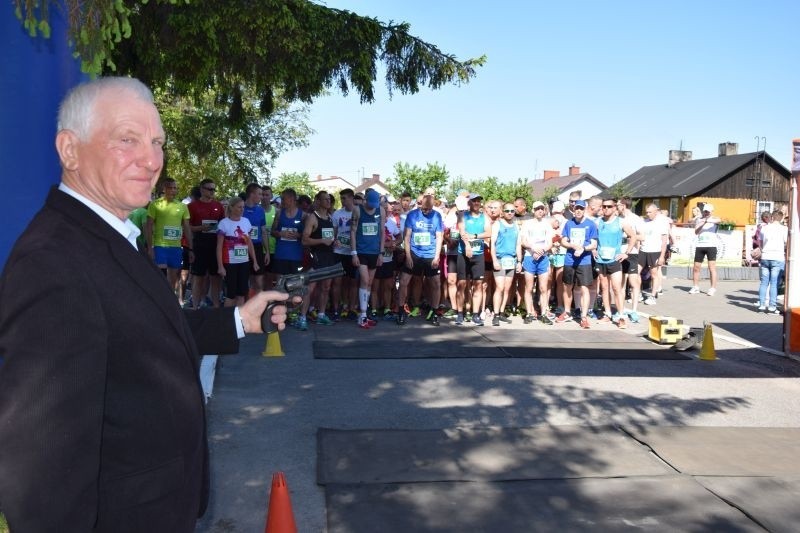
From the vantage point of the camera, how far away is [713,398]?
770 cm

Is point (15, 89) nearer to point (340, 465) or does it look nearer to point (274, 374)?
point (340, 465)

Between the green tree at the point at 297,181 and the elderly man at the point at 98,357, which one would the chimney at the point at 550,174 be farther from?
the elderly man at the point at 98,357

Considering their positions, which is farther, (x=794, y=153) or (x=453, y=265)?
(x=453, y=265)

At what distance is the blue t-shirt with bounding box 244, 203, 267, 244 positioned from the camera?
11594 mm

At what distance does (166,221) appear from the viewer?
36.7 ft

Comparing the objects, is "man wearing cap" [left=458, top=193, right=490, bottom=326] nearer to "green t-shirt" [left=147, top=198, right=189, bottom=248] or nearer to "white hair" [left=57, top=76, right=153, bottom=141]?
"green t-shirt" [left=147, top=198, right=189, bottom=248]

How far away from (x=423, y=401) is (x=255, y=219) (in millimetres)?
5590

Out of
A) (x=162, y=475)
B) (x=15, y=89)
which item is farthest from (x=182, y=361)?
(x=15, y=89)

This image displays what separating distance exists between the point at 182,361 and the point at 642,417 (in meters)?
Answer: 5.78

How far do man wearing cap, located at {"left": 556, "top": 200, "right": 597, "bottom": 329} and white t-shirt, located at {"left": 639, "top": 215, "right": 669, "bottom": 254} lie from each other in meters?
2.30

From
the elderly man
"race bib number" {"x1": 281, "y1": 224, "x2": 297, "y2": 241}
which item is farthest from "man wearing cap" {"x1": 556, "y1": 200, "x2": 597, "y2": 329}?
the elderly man

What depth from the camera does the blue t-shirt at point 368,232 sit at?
11.5 metres

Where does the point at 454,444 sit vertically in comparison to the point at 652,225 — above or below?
below

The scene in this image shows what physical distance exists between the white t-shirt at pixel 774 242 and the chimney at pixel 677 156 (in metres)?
57.8
